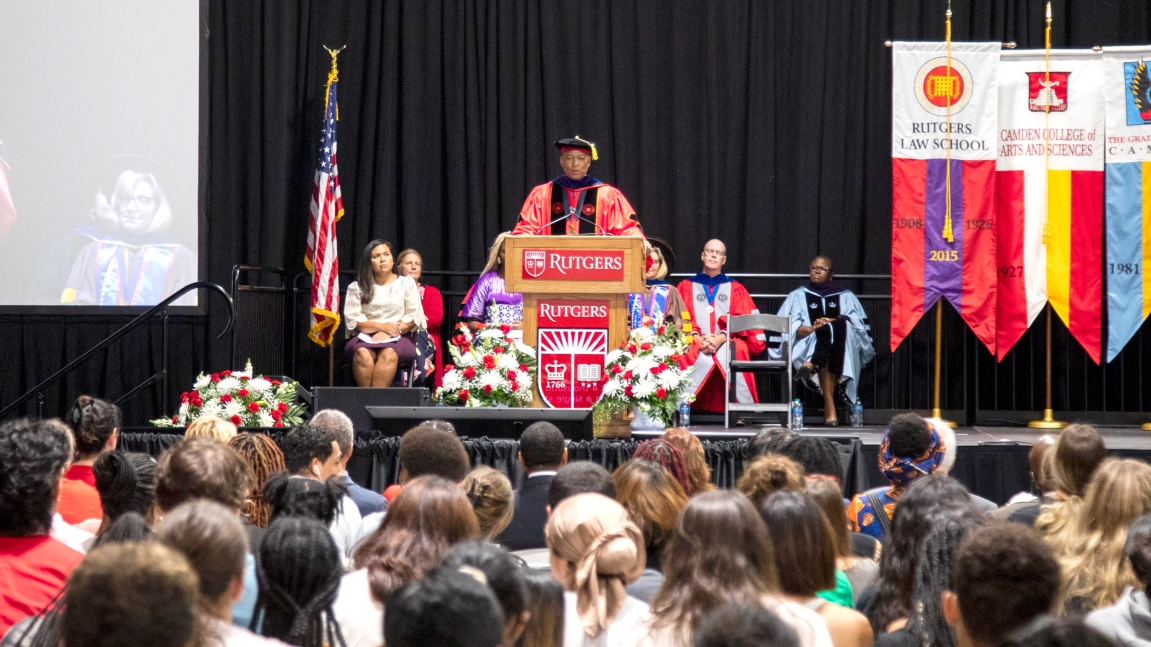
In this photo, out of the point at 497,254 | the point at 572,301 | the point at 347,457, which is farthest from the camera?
the point at 497,254

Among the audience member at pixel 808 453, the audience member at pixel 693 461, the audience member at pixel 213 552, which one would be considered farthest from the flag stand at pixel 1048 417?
the audience member at pixel 213 552

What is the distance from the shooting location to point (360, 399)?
7.77 m

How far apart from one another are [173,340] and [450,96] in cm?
355

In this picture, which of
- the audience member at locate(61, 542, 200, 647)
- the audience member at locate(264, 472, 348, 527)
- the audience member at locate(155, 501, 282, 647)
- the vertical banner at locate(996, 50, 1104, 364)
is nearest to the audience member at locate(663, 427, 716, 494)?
the audience member at locate(264, 472, 348, 527)

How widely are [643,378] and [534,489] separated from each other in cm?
327

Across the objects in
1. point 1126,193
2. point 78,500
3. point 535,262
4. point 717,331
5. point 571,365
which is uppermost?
point 1126,193

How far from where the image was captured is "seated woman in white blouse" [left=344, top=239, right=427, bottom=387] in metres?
9.44

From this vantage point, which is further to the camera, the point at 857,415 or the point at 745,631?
the point at 857,415

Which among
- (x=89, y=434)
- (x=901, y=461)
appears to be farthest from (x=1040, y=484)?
(x=89, y=434)

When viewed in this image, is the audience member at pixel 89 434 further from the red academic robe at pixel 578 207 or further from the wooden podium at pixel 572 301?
the red academic robe at pixel 578 207

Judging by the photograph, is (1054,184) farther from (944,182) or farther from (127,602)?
(127,602)

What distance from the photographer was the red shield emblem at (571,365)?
7.62 metres

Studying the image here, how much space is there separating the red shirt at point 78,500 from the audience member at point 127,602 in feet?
7.89

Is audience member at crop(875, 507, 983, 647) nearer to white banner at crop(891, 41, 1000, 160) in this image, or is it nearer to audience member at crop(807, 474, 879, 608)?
audience member at crop(807, 474, 879, 608)
